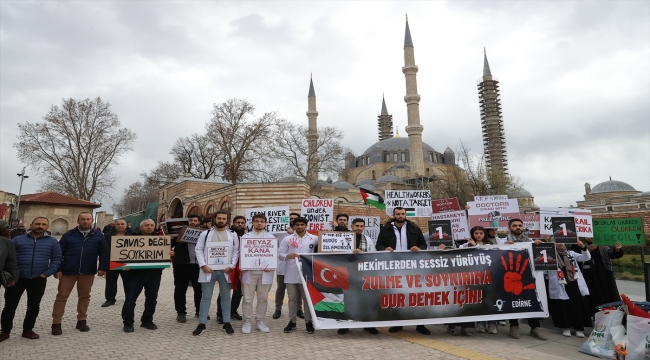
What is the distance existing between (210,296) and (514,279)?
4549 mm

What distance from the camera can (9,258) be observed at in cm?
523

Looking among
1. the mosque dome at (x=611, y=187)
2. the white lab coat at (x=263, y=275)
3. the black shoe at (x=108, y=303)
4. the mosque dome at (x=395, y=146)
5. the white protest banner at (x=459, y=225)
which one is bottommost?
the black shoe at (x=108, y=303)

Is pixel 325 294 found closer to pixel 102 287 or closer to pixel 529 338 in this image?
pixel 529 338

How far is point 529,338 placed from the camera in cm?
616

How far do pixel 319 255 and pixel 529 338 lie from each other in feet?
11.1

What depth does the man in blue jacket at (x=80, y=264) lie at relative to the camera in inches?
234

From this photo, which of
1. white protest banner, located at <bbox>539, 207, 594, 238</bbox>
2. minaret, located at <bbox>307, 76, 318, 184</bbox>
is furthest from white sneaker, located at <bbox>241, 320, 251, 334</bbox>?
minaret, located at <bbox>307, 76, 318, 184</bbox>

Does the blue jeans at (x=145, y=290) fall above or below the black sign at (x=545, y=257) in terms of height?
below

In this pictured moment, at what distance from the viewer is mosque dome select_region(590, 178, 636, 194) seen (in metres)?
49.9

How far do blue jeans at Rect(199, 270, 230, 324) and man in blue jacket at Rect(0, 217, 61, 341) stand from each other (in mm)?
2045

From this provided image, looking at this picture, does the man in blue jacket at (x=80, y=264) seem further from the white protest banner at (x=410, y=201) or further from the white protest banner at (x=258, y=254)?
the white protest banner at (x=410, y=201)

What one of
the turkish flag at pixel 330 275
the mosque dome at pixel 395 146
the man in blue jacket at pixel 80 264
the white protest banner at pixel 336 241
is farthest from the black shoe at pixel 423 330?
the mosque dome at pixel 395 146

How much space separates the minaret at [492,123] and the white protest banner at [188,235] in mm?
67317

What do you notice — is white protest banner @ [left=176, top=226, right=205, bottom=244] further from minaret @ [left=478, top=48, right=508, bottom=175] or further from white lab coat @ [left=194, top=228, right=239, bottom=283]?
minaret @ [left=478, top=48, right=508, bottom=175]
